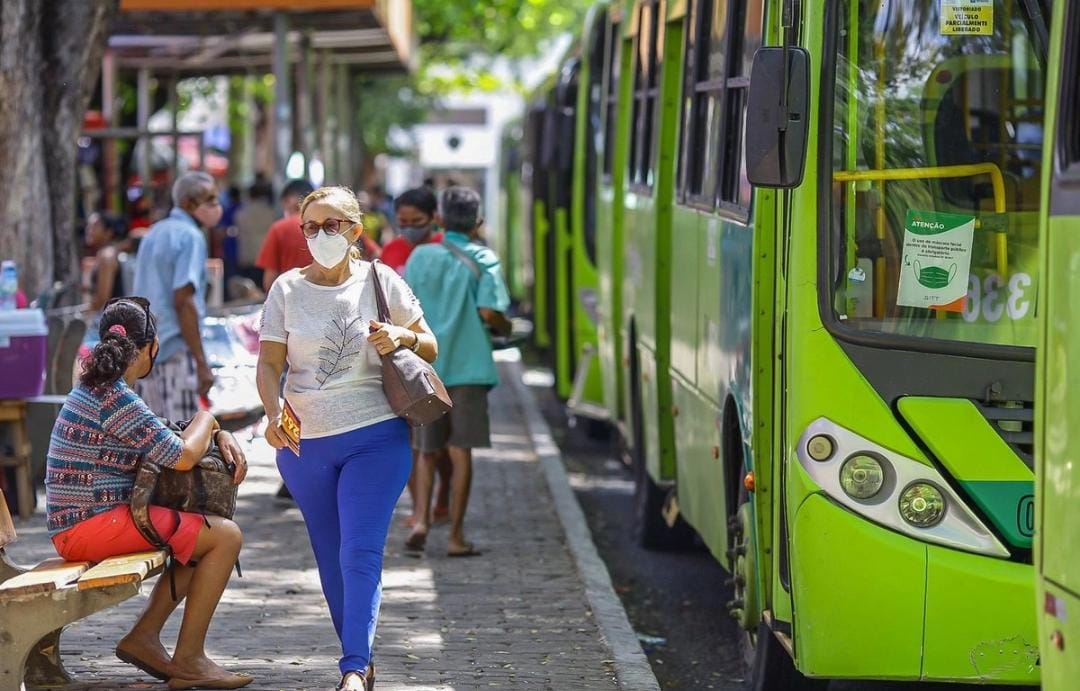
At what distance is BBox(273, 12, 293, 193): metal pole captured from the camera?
18359mm

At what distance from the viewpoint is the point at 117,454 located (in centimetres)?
637

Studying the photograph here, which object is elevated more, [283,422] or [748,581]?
[283,422]

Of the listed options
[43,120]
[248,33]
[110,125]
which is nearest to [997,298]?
[43,120]

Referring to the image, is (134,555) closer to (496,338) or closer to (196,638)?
(196,638)

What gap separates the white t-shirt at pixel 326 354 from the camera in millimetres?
6309

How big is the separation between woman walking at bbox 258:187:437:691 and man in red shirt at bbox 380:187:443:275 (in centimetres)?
371

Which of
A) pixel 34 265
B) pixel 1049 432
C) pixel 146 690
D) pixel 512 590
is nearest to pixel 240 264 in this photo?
pixel 34 265

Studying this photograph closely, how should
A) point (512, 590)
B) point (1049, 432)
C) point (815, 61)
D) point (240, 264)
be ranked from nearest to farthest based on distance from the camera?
point (1049, 432)
point (815, 61)
point (512, 590)
point (240, 264)

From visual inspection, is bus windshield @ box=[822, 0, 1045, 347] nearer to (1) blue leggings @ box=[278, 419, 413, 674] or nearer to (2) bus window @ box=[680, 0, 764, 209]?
(2) bus window @ box=[680, 0, 764, 209]

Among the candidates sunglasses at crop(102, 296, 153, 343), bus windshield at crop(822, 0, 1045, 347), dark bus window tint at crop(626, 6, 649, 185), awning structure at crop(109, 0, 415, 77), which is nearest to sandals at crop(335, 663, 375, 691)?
sunglasses at crop(102, 296, 153, 343)

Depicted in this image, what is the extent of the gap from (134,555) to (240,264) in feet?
54.0

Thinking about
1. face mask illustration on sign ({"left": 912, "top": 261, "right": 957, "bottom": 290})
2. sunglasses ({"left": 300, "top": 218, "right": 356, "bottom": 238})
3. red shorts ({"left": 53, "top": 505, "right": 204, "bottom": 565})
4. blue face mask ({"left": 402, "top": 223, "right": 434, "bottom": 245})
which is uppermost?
sunglasses ({"left": 300, "top": 218, "right": 356, "bottom": 238})

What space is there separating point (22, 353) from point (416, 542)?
2.23m

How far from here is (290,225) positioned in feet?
35.8
